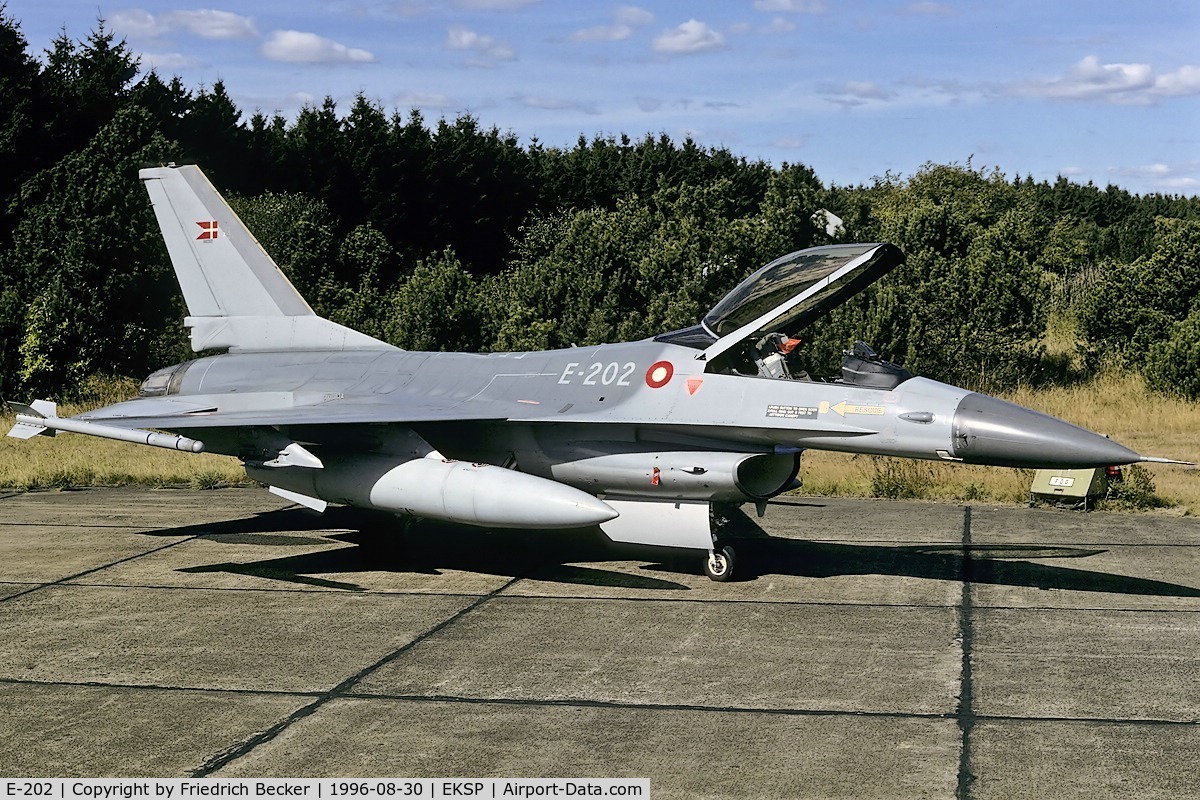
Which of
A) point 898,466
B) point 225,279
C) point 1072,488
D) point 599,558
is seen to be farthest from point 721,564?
point 225,279

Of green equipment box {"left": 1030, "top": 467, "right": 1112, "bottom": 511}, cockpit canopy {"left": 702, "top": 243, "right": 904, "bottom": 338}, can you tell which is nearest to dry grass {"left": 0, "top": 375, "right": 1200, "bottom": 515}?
green equipment box {"left": 1030, "top": 467, "right": 1112, "bottom": 511}

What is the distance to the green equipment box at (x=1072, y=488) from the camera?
15312 millimetres

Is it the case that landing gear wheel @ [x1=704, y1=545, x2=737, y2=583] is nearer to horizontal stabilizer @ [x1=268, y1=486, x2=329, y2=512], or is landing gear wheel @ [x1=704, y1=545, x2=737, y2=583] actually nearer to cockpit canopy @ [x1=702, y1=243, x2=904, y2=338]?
cockpit canopy @ [x1=702, y1=243, x2=904, y2=338]

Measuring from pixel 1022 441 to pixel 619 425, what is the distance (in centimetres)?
358

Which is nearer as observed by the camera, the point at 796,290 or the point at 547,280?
the point at 796,290

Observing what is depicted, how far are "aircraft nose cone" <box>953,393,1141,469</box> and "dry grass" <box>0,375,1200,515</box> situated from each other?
21.5ft

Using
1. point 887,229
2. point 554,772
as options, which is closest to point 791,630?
point 554,772

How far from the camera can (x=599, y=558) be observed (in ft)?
41.9

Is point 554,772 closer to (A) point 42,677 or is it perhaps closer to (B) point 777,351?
(A) point 42,677

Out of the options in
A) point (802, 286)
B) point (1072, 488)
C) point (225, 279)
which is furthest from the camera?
point (1072, 488)

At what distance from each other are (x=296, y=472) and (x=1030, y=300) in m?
18.5

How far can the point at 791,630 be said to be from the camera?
31.8 feet

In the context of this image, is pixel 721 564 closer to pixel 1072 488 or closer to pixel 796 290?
pixel 796 290

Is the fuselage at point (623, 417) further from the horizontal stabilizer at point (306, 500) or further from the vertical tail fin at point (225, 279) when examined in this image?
the vertical tail fin at point (225, 279)
